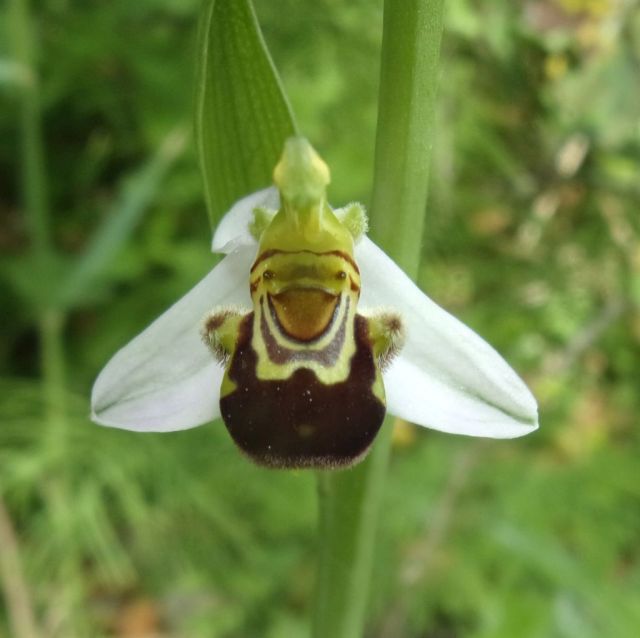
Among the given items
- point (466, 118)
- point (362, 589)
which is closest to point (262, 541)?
point (466, 118)

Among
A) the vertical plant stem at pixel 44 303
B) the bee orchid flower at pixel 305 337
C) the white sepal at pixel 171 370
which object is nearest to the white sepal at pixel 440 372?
the bee orchid flower at pixel 305 337

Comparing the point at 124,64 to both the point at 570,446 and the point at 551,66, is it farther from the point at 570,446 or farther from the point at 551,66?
the point at 570,446

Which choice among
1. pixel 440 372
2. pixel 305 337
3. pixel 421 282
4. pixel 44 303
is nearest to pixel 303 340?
pixel 305 337

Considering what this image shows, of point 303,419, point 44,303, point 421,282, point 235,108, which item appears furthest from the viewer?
point 421,282

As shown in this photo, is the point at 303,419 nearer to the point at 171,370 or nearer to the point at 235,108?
the point at 171,370

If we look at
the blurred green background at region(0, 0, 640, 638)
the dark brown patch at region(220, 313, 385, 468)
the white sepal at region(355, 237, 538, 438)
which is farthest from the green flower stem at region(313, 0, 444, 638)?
the blurred green background at region(0, 0, 640, 638)

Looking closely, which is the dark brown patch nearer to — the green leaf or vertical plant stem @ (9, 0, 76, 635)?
the green leaf
